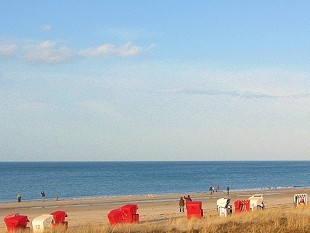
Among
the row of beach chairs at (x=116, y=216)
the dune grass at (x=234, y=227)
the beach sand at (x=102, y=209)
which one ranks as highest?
the dune grass at (x=234, y=227)

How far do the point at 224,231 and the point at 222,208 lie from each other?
366 inches

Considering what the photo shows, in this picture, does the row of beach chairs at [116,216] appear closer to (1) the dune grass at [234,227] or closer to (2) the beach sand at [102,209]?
(1) the dune grass at [234,227]

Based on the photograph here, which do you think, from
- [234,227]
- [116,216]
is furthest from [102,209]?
[234,227]

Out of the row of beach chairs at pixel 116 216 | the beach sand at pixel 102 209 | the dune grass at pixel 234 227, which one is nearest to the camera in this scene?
the dune grass at pixel 234 227

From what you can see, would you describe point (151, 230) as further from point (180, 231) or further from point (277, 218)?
point (277, 218)

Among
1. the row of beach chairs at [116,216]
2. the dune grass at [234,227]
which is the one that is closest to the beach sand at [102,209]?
the row of beach chairs at [116,216]

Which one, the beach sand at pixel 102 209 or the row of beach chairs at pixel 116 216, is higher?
the row of beach chairs at pixel 116 216

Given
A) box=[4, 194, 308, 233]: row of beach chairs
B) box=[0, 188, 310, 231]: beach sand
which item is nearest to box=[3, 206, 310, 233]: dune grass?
box=[4, 194, 308, 233]: row of beach chairs

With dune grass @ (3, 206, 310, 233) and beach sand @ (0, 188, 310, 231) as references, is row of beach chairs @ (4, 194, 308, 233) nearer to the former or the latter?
dune grass @ (3, 206, 310, 233)

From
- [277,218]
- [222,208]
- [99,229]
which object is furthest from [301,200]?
[99,229]

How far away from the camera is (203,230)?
49.0 feet

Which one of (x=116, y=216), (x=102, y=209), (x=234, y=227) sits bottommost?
(x=102, y=209)

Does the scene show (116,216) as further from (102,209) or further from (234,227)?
(102,209)

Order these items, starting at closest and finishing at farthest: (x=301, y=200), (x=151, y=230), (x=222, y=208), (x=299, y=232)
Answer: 1. (x=299, y=232)
2. (x=151, y=230)
3. (x=222, y=208)
4. (x=301, y=200)
